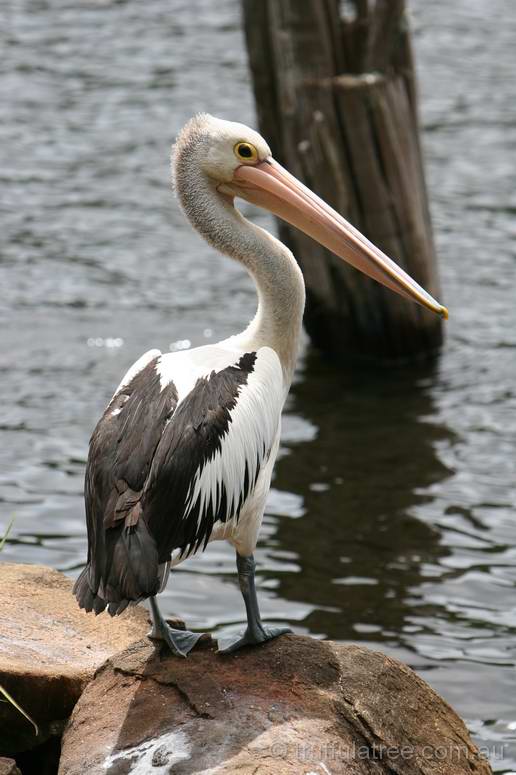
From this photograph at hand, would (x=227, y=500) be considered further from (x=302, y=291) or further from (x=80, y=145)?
(x=80, y=145)

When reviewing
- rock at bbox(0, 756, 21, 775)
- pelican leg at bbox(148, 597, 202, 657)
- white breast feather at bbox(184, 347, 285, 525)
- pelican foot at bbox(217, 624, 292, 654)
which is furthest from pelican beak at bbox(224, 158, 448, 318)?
rock at bbox(0, 756, 21, 775)

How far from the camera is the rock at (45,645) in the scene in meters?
4.37

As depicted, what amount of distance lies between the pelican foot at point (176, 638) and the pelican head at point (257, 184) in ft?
5.20

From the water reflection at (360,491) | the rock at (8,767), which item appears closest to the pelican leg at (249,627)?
the rock at (8,767)

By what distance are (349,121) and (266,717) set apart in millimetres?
4860

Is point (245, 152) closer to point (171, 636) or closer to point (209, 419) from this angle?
point (209, 419)

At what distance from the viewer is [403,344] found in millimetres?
8773

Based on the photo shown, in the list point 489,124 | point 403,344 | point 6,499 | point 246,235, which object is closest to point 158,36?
point 489,124

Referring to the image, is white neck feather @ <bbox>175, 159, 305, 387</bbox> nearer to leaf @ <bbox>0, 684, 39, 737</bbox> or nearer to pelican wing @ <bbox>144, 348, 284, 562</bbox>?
pelican wing @ <bbox>144, 348, 284, 562</bbox>

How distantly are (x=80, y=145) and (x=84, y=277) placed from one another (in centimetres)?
267

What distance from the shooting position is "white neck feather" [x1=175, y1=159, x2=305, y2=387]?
499 cm

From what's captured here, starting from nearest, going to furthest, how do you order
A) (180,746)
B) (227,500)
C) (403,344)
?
1. (180,746)
2. (227,500)
3. (403,344)

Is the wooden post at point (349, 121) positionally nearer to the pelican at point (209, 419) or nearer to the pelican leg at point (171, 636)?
the pelican at point (209, 419)

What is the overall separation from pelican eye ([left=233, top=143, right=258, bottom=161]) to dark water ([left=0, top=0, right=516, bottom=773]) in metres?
2.23
